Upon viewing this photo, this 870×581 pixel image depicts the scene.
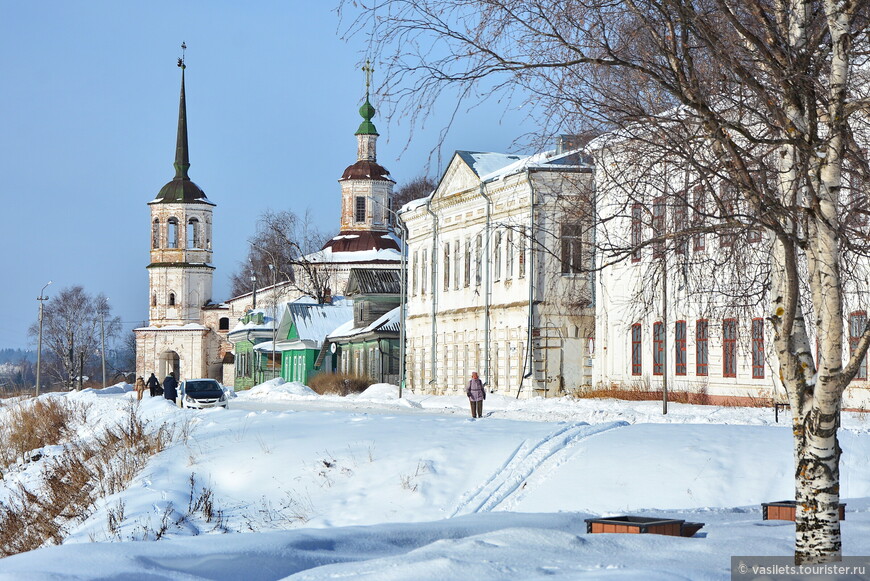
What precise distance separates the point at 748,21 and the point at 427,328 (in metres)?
45.1

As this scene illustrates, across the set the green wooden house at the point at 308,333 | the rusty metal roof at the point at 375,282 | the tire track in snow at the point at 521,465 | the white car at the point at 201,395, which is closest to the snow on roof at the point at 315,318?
the green wooden house at the point at 308,333

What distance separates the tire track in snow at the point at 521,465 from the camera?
58.7ft

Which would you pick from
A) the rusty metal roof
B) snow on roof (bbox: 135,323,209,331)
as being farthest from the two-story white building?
snow on roof (bbox: 135,323,209,331)

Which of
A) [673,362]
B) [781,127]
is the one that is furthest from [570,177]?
[673,362]

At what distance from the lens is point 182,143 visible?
11125 centimetres

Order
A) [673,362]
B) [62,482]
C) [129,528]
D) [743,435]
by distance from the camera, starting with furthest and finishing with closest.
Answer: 1. [673,362]
2. [62,482]
3. [743,435]
4. [129,528]

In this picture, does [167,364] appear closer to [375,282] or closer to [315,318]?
[315,318]

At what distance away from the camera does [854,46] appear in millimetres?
8547

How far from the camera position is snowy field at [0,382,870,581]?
893cm

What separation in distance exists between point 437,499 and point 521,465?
6.16 ft

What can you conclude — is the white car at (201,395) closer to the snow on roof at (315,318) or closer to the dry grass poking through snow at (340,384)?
the dry grass poking through snow at (340,384)

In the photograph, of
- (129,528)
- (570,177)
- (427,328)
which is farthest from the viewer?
(427,328)

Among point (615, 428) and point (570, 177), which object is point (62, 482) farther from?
point (570, 177)

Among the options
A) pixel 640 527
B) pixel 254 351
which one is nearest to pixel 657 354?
pixel 640 527
